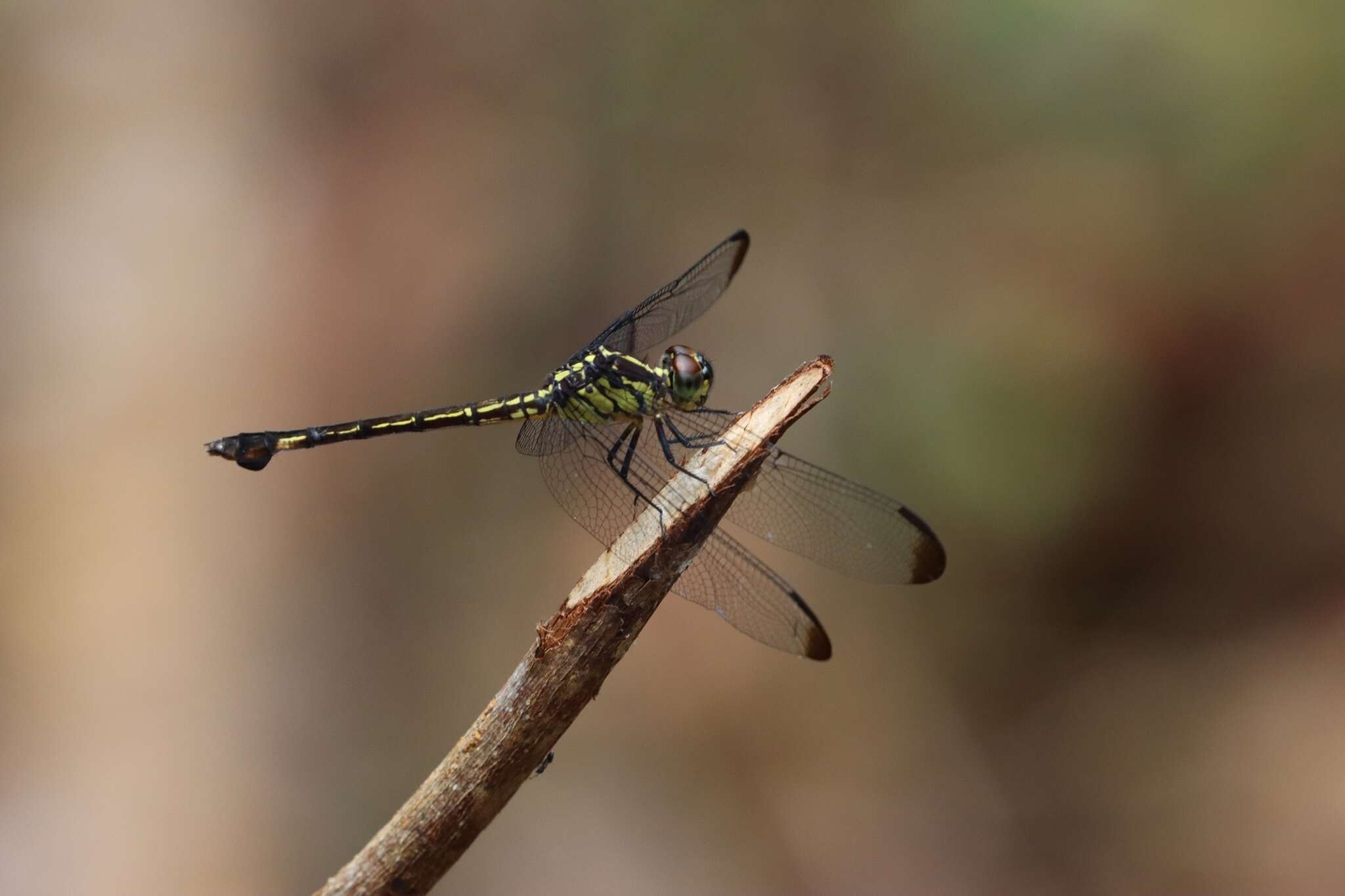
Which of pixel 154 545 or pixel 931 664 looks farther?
pixel 154 545

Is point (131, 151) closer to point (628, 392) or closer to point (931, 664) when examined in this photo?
point (628, 392)

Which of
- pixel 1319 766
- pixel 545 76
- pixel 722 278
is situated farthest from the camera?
pixel 545 76

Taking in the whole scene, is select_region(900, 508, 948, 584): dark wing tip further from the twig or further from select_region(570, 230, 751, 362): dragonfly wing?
select_region(570, 230, 751, 362): dragonfly wing

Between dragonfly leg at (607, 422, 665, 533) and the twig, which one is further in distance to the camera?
dragonfly leg at (607, 422, 665, 533)

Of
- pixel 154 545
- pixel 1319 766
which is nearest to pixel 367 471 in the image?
pixel 154 545

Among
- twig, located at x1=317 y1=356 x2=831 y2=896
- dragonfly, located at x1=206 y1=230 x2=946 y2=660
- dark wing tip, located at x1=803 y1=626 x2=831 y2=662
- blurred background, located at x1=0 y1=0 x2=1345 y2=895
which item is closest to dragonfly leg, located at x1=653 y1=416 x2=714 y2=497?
dragonfly, located at x1=206 y1=230 x2=946 y2=660

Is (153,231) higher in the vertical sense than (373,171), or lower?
lower

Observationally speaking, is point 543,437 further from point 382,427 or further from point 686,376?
point 382,427
